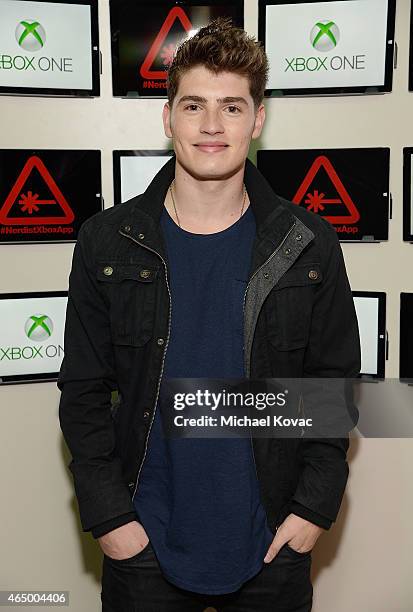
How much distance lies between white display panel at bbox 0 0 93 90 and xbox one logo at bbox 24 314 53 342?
697 millimetres

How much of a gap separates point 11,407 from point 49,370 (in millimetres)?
167

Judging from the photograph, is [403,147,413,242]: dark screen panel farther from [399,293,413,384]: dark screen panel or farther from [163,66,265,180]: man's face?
[163,66,265,180]: man's face

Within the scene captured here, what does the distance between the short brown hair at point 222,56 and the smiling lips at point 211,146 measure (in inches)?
6.0

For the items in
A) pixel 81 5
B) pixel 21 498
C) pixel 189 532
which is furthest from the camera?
pixel 21 498

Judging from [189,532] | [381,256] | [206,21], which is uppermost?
[206,21]

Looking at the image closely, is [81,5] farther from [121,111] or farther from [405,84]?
[405,84]

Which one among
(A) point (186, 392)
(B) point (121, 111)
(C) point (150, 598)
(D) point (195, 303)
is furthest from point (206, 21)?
(C) point (150, 598)

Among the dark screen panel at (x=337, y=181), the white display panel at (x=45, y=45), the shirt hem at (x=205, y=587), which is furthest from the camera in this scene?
the dark screen panel at (x=337, y=181)

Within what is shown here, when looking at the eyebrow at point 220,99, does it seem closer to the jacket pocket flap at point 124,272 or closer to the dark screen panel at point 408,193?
the jacket pocket flap at point 124,272

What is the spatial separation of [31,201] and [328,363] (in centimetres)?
107

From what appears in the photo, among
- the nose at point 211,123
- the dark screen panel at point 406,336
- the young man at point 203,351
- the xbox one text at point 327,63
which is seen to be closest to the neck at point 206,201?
the young man at point 203,351

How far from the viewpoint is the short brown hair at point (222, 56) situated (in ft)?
5.43

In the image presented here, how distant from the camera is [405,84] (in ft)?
7.44

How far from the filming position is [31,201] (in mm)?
2287
